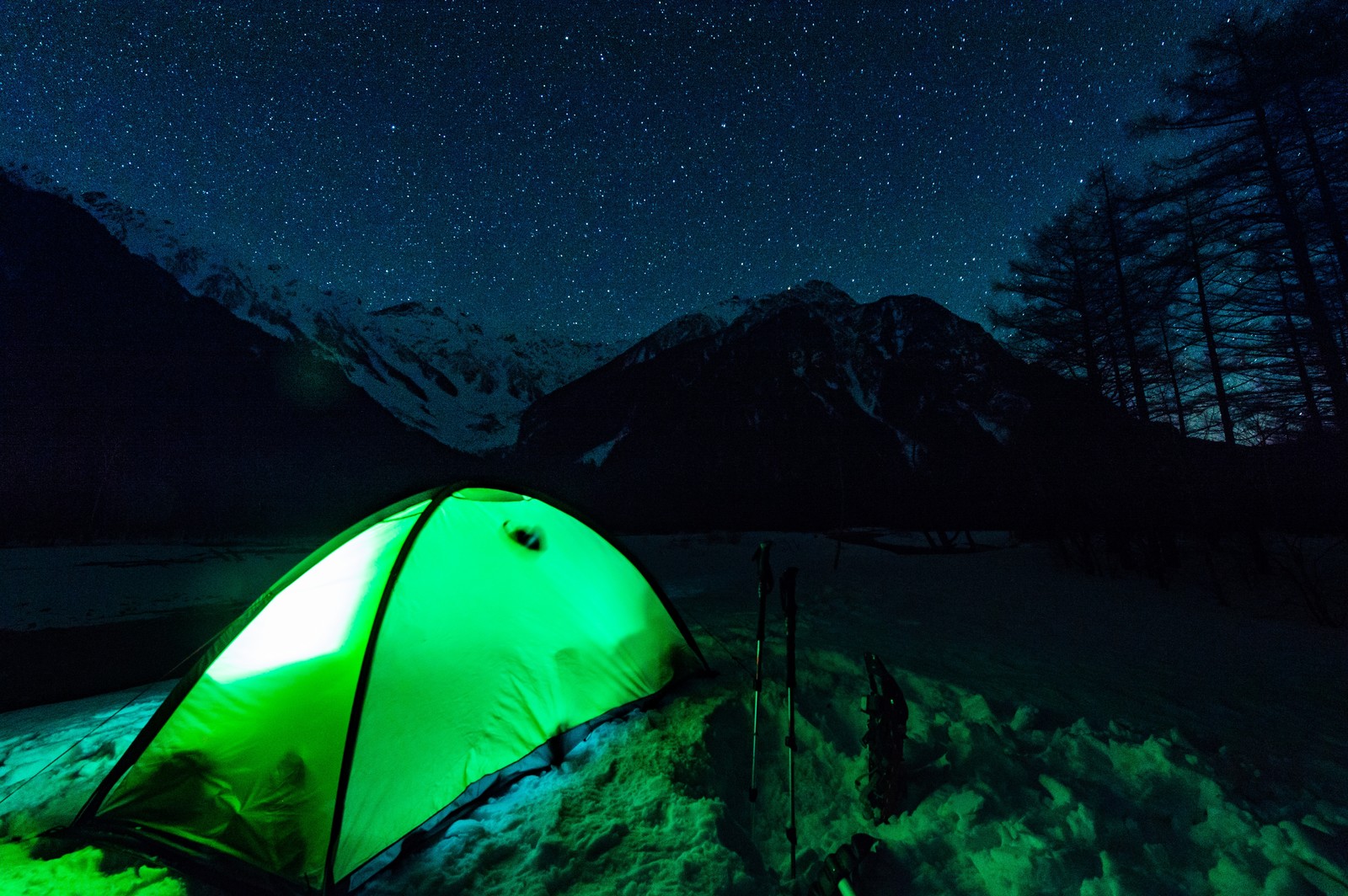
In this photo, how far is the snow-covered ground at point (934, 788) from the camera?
8.68 ft

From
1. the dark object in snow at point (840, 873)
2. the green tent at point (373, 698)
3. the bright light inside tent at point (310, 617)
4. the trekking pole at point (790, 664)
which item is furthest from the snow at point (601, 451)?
the dark object in snow at point (840, 873)

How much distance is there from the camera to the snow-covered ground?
2.65 meters

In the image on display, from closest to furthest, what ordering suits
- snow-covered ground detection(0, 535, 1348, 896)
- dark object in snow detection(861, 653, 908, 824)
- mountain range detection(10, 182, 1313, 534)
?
snow-covered ground detection(0, 535, 1348, 896)
dark object in snow detection(861, 653, 908, 824)
mountain range detection(10, 182, 1313, 534)

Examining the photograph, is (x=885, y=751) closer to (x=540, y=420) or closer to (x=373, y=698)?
(x=373, y=698)

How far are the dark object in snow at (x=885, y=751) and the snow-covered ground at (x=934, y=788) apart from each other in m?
0.11

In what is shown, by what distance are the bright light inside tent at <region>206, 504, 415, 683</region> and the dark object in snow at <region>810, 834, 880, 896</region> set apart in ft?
10.5

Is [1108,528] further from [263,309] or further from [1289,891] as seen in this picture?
[263,309]

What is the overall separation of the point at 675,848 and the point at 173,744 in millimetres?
3288

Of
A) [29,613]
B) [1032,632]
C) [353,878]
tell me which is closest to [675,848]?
[353,878]

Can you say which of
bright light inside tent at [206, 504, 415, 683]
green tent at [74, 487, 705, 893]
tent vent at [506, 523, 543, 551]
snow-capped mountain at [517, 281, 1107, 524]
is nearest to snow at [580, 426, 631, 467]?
snow-capped mountain at [517, 281, 1107, 524]

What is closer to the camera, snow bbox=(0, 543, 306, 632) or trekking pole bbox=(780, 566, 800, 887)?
trekking pole bbox=(780, 566, 800, 887)

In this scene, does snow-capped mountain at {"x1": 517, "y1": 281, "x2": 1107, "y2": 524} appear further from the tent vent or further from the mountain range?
the tent vent

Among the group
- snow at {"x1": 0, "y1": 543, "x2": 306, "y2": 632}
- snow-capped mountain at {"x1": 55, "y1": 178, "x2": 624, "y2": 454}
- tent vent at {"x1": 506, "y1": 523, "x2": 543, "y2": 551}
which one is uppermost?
snow-capped mountain at {"x1": 55, "y1": 178, "x2": 624, "y2": 454}

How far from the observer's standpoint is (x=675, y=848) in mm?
3004
